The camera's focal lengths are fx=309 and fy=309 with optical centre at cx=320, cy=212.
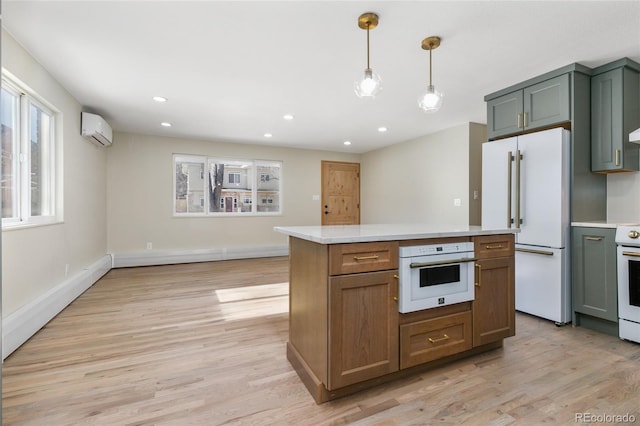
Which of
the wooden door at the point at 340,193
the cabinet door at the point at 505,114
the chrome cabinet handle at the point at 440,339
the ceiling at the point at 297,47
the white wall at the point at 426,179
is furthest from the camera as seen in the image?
the wooden door at the point at 340,193

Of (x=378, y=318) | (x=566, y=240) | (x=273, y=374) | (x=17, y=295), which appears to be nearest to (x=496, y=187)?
(x=566, y=240)

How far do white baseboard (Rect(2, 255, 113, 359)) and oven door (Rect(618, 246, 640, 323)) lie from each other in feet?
15.6

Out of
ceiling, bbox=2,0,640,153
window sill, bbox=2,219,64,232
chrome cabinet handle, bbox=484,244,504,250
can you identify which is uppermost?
ceiling, bbox=2,0,640,153

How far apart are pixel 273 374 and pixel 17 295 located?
2270mm

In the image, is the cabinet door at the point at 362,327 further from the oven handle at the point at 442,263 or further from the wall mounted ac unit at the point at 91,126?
the wall mounted ac unit at the point at 91,126

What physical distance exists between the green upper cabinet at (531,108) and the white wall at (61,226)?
15.1 ft

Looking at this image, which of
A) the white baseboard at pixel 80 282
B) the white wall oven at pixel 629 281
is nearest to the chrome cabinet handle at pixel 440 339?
the white wall oven at pixel 629 281

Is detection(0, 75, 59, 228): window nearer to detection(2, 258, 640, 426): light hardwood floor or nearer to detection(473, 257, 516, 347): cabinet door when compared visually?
detection(2, 258, 640, 426): light hardwood floor

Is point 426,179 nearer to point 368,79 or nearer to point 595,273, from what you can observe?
point 595,273

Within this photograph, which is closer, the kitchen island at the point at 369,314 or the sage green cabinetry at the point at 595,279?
the kitchen island at the point at 369,314

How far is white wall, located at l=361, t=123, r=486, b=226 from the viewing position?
4906 millimetres

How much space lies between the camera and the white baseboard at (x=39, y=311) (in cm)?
231

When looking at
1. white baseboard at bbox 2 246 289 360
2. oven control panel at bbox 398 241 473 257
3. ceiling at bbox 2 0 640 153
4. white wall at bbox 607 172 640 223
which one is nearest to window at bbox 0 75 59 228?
ceiling at bbox 2 0 640 153

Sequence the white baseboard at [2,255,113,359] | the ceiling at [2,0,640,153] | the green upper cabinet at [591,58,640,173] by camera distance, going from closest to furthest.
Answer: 1. the ceiling at [2,0,640,153]
2. the white baseboard at [2,255,113,359]
3. the green upper cabinet at [591,58,640,173]
